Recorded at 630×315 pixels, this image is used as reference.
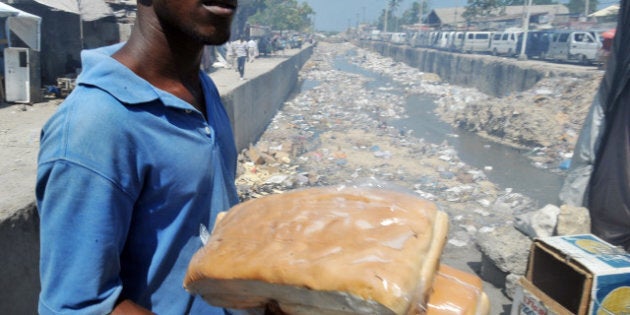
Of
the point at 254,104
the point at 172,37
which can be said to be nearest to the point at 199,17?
the point at 172,37

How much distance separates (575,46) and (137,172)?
22.4 meters

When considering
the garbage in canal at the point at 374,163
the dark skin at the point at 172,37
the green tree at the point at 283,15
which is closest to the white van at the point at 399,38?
the green tree at the point at 283,15

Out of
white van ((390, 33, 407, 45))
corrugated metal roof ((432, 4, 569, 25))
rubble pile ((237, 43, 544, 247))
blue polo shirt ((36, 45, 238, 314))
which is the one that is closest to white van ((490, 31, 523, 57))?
rubble pile ((237, 43, 544, 247))

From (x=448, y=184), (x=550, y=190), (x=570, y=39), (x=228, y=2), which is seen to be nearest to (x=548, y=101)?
(x=550, y=190)

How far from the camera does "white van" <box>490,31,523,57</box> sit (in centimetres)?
2477

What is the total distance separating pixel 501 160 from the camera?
31.4 ft

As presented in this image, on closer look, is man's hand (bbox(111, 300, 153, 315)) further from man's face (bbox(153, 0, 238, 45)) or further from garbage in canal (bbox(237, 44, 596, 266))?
garbage in canal (bbox(237, 44, 596, 266))

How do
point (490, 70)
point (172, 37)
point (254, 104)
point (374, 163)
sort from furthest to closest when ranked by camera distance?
point (490, 70), point (254, 104), point (374, 163), point (172, 37)

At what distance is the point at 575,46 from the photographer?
19.0 meters

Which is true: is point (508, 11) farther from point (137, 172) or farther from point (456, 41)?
point (137, 172)

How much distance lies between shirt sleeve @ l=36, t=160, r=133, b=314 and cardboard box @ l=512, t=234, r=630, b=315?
287 centimetres

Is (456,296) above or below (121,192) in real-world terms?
below

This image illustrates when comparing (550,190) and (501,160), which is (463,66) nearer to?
(501,160)

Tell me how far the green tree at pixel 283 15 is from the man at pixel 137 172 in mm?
40545
